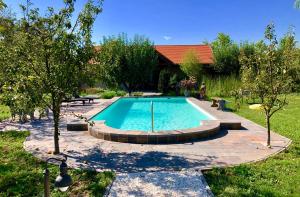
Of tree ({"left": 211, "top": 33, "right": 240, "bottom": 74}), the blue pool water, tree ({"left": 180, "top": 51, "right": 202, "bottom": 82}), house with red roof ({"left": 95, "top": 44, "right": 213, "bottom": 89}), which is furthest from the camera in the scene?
house with red roof ({"left": 95, "top": 44, "right": 213, "bottom": 89})

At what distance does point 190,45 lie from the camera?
37.9 m

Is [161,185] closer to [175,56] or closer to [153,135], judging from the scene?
[153,135]

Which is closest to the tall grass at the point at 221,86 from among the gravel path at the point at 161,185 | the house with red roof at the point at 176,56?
the house with red roof at the point at 176,56

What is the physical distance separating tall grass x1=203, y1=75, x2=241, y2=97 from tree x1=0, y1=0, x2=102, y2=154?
59.9 feet

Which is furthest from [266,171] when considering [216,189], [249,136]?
[249,136]

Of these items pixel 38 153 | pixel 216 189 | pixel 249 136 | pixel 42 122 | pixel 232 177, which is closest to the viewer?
pixel 216 189

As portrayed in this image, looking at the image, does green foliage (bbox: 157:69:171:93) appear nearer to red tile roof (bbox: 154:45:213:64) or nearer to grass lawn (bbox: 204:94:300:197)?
red tile roof (bbox: 154:45:213:64)

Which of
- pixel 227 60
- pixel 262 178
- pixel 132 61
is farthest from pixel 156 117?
pixel 227 60

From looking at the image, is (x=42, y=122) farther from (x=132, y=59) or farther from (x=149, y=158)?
(x=132, y=59)

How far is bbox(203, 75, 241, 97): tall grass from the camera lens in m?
25.4

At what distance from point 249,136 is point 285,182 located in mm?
4218

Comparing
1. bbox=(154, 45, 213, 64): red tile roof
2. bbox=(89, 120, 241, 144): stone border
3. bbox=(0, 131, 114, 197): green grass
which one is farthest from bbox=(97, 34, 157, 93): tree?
bbox=(0, 131, 114, 197): green grass

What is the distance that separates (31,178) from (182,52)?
31089 mm

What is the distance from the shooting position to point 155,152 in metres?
8.70
